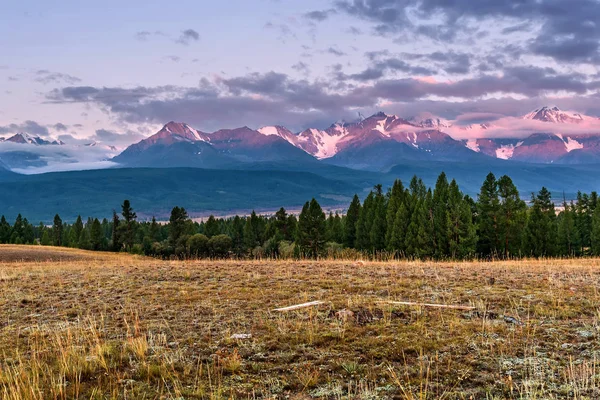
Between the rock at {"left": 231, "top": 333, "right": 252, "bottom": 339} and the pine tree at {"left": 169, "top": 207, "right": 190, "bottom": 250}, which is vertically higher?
the pine tree at {"left": 169, "top": 207, "right": 190, "bottom": 250}

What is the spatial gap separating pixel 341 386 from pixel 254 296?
7.11 meters

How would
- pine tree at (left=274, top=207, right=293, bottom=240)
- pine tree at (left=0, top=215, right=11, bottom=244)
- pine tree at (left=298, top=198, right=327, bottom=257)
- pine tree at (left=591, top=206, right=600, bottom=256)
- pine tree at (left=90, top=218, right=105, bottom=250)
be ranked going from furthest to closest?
1. pine tree at (left=0, top=215, right=11, bottom=244)
2. pine tree at (left=90, top=218, right=105, bottom=250)
3. pine tree at (left=274, top=207, right=293, bottom=240)
4. pine tree at (left=298, top=198, right=327, bottom=257)
5. pine tree at (left=591, top=206, right=600, bottom=256)

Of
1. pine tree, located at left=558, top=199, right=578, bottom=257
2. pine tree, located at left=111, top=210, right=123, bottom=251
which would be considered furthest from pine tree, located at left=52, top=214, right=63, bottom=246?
pine tree, located at left=558, top=199, right=578, bottom=257

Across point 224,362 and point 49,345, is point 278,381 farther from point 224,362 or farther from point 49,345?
point 49,345

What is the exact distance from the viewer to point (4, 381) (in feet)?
24.2

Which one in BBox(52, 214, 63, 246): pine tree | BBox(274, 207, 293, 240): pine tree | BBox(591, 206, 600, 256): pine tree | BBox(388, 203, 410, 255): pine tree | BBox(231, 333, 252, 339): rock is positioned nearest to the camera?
BBox(231, 333, 252, 339): rock

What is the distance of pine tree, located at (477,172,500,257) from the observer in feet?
239

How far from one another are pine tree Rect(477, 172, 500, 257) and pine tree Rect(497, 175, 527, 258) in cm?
61

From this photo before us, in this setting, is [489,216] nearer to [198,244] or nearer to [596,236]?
[596,236]

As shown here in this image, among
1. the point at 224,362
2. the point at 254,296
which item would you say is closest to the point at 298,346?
the point at 224,362

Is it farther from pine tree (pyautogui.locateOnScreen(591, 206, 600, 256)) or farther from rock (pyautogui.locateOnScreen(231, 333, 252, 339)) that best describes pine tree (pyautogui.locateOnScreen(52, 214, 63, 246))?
rock (pyautogui.locateOnScreen(231, 333, 252, 339))

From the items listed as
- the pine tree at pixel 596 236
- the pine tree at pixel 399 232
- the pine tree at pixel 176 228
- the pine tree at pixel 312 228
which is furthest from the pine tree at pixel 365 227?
the pine tree at pixel 176 228

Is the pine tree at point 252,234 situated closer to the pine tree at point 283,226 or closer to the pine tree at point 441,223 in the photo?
the pine tree at point 283,226

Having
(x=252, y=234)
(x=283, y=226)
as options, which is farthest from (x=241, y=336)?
(x=252, y=234)
